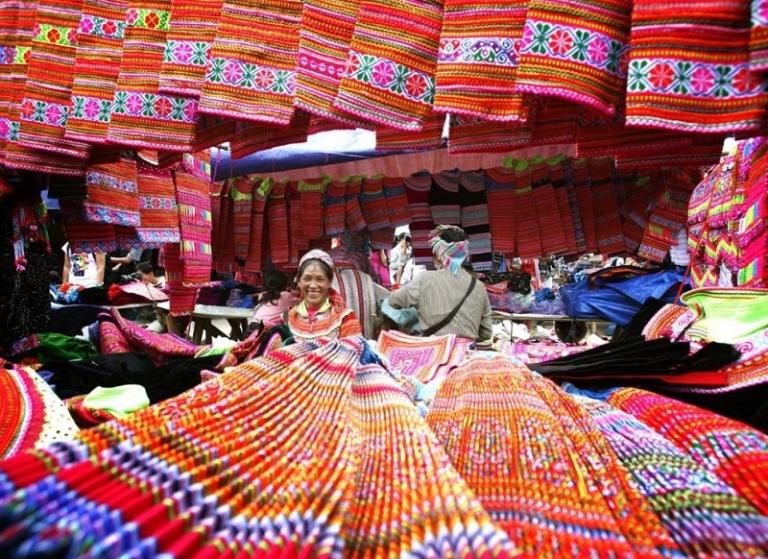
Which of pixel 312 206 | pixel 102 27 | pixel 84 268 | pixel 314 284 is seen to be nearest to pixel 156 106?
pixel 102 27

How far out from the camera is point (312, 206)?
5.55m

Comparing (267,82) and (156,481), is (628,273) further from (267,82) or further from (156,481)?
(156,481)

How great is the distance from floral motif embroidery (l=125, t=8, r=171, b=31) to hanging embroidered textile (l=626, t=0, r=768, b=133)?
133 centimetres

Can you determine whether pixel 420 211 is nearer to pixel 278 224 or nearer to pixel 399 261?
pixel 278 224

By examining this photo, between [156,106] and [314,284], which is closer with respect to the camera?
[156,106]

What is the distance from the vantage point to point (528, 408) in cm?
93

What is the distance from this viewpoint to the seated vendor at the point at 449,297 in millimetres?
4441

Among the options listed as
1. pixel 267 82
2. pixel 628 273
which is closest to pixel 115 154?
pixel 267 82

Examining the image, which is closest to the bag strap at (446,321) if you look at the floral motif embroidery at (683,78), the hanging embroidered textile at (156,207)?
the hanging embroidered textile at (156,207)

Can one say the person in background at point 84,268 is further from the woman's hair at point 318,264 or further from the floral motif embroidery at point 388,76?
the floral motif embroidery at point 388,76

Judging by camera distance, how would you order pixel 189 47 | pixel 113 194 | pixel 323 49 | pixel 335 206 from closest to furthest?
pixel 323 49, pixel 189 47, pixel 113 194, pixel 335 206

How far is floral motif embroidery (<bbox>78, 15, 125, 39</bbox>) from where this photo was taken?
1.86m

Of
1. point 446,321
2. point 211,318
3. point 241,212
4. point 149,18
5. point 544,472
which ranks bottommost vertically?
point 211,318

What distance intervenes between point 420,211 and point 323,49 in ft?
13.8
